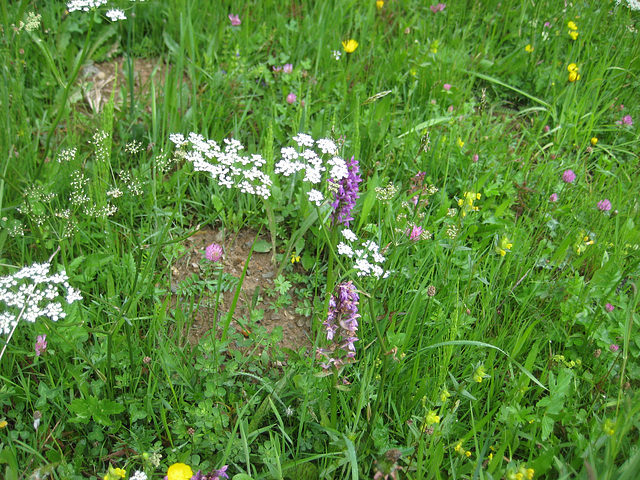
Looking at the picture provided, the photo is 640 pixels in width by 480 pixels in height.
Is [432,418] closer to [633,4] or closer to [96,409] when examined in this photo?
[96,409]

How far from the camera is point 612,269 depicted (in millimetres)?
2158

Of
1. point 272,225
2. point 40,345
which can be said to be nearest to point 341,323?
point 272,225

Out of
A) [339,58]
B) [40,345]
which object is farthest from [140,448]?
[339,58]

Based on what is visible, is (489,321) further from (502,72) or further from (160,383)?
(502,72)

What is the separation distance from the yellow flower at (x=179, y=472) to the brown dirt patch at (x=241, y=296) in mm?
559

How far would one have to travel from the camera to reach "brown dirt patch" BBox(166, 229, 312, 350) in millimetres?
2096

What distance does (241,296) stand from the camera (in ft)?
7.22

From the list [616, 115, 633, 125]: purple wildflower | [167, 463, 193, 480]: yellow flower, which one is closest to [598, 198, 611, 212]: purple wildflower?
[616, 115, 633, 125]: purple wildflower

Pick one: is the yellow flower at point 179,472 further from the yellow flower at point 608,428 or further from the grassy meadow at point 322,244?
the yellow flower at point 608,428

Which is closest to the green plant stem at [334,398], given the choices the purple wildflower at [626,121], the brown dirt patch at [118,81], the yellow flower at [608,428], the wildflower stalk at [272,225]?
the wildflower stalk at [272,225]

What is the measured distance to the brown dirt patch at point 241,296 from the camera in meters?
2.10

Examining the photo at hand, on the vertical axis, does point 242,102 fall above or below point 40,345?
above

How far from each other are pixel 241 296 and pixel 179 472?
82cm

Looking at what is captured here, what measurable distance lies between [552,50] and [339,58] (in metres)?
1.63
